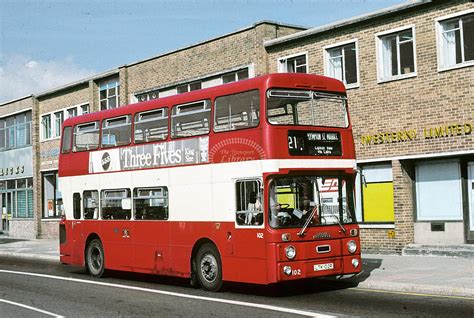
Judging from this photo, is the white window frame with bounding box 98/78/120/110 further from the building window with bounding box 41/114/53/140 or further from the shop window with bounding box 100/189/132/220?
the shop window with bounding box 100/189/132/220

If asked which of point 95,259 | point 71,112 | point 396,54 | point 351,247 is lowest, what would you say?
point 95,259

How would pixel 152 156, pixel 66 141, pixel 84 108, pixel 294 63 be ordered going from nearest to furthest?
pixel 152 156, pixel 66 141, pixel 294 63, pixel 84 108

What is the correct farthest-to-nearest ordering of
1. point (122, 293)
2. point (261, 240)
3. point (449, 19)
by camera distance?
point (449, 19) → point (122, 293) → point (261, 240)

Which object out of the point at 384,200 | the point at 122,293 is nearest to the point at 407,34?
the point at 384,200

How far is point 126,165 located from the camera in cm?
1655

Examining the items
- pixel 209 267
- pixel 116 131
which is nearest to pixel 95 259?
pixel 116 131

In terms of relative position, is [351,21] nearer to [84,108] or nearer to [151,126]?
[151,126]

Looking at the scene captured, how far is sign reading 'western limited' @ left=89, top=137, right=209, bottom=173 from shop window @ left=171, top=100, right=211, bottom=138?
171 millimetres

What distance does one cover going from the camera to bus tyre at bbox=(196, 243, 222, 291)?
1386cm

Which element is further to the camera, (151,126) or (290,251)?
(151,126)

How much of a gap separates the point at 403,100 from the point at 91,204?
9074 millimetres

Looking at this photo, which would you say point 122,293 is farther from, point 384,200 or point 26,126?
point 26,126

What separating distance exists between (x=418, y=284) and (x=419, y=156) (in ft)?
23.1

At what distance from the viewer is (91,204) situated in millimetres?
18094
